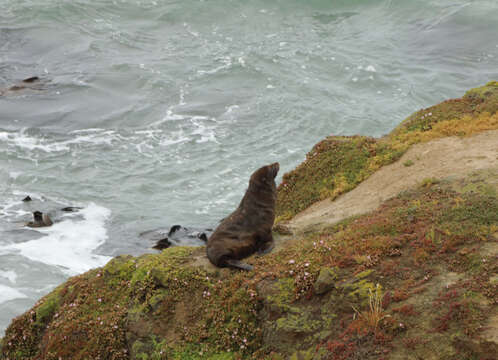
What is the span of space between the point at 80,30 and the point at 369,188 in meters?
35.1

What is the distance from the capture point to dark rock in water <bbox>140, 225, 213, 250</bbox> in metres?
16.8

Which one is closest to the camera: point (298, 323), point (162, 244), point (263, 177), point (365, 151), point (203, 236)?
point (298, 323)

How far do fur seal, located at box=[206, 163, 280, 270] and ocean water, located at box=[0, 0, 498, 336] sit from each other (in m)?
8.02

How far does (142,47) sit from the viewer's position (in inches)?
1512

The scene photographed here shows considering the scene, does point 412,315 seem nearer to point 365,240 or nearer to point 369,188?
point 365,240

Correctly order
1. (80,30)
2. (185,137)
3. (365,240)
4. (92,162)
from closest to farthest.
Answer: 1. (365,240)
2. (92,162)
3. (185,137)
4. (80,30)

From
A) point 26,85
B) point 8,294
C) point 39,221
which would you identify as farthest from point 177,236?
point 26,85

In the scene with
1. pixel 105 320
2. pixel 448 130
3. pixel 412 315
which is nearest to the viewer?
pixel 412 315

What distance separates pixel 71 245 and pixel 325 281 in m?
12.6

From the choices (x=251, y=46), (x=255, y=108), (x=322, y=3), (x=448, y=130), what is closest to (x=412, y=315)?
(x=448, y=130)

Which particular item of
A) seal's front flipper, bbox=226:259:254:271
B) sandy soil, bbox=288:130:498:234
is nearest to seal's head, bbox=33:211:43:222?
sandy soil, bbox=288:130:498:234

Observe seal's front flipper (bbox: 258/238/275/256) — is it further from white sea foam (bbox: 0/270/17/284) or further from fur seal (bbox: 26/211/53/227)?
fur seal (bbox: 26/211/53/227)

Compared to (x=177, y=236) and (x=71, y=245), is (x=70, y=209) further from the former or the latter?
(x=177, y=236)

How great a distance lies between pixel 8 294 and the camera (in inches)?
591
